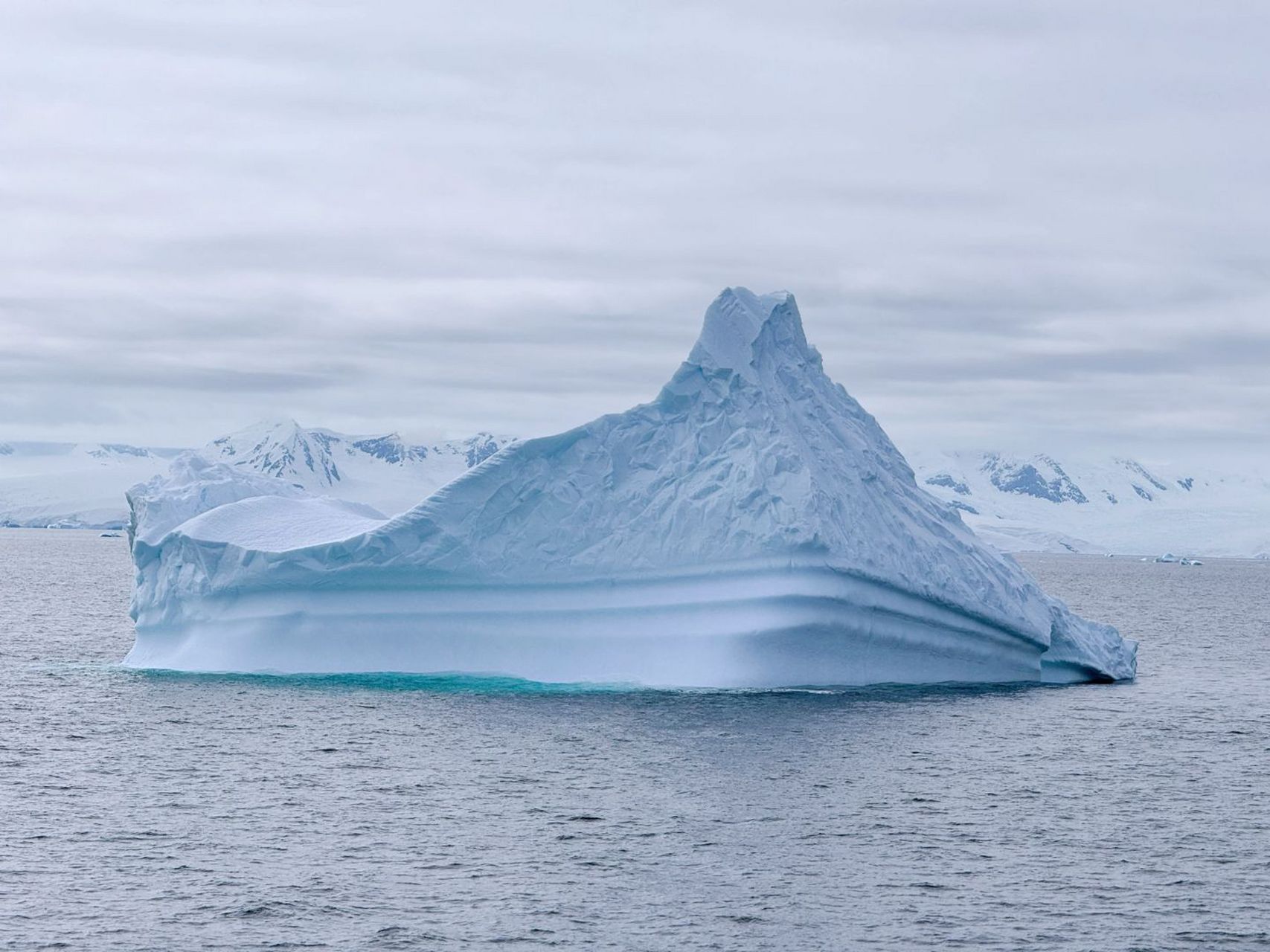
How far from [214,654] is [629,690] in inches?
387

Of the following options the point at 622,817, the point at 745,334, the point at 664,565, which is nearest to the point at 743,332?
the point at 745,334

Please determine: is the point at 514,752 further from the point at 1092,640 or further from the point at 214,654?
the point at 1092,640

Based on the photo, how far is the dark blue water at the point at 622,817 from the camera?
17.3 metres

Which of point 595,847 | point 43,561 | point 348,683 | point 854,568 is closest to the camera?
point 595,847

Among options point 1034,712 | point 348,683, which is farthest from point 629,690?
point 1034,712

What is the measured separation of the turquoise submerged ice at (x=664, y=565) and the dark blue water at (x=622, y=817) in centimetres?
98

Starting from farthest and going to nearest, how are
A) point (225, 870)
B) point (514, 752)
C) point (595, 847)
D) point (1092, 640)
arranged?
point (1092, 640) → point (514, 752) → point (595, 847) → point (225, 870)

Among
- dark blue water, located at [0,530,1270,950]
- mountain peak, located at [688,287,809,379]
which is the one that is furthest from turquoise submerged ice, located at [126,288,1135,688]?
dark blue water, located at [0,530,1270,950]

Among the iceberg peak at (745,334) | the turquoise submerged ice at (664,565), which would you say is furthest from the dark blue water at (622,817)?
the iceberg peak at (745,334)

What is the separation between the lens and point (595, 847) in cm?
2042

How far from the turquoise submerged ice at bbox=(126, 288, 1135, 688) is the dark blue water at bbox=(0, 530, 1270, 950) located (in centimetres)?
98

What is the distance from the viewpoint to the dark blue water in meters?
17.3

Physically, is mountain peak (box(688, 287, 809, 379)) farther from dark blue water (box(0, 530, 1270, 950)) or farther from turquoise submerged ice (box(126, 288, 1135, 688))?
dark blue water (box(0, 530, 1270, 950))

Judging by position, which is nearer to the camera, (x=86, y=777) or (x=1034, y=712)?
(x=86, y=777)
